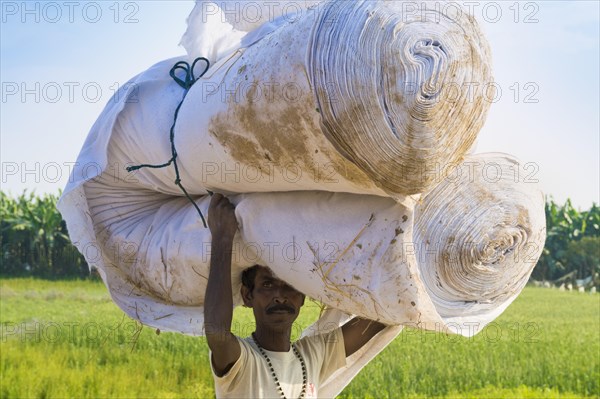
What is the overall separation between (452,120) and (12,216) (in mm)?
15449

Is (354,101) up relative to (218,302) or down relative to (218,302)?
up

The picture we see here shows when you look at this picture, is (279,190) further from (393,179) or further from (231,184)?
(393,179)

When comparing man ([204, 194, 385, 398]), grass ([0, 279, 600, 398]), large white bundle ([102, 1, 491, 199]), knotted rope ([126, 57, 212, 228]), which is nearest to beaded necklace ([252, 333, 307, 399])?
man ([204, 194, 385, 398])

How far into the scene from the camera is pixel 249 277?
2086 millimetres

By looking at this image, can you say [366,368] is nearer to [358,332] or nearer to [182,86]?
[358,332]

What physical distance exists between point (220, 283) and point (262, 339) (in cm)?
28

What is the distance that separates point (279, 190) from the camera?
6.01 ft

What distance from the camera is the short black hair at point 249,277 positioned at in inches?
81.4

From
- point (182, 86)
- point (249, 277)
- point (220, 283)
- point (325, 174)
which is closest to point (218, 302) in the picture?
point (220, 283)

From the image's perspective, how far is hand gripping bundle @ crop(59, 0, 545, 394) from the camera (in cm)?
150

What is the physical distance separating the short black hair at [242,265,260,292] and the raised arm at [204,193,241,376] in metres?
0.15

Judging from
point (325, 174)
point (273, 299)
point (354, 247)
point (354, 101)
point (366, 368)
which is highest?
point (354, 101)

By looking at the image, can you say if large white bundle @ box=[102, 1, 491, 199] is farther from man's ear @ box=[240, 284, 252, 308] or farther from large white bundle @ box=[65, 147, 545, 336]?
man's ear @ box=[240, 284, 252, 308]

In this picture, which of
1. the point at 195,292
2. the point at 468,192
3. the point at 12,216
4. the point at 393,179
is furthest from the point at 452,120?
the point at 12,216
